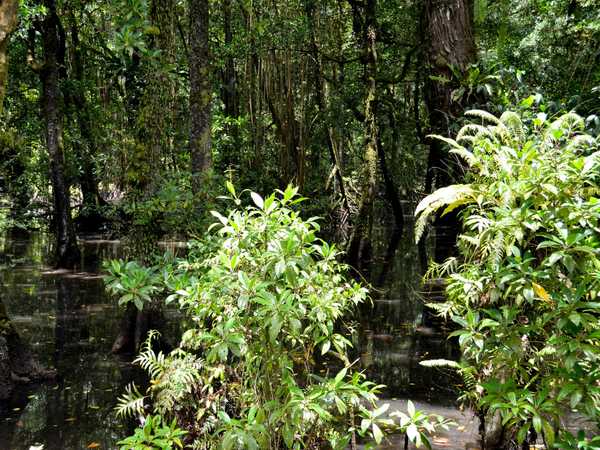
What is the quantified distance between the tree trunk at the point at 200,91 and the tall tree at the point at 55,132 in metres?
6.00

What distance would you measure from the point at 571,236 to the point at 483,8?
6496mm

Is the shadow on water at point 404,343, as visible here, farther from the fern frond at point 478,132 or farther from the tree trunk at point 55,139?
the tree trunk at point 55,139

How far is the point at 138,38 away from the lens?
4.89 metres

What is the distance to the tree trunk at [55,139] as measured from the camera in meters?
12.7

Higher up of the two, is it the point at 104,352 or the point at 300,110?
the point at 300,110

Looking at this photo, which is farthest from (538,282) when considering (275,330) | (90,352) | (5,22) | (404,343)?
(90,352)

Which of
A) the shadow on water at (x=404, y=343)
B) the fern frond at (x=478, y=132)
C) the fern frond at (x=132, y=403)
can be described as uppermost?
the fern frond at (x=478, y=132)

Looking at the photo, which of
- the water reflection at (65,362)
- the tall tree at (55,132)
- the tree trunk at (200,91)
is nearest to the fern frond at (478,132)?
the water reflection at (65,362)

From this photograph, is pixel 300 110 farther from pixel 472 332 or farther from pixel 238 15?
pixel 472 332

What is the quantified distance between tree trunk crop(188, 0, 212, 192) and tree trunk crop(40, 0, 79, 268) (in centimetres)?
601

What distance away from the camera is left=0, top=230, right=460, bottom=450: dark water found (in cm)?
545

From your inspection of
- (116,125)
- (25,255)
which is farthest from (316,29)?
(25,255)

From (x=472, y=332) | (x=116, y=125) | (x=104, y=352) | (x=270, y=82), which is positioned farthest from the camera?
(x=116, y=125)

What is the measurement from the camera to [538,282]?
11.1 feet
